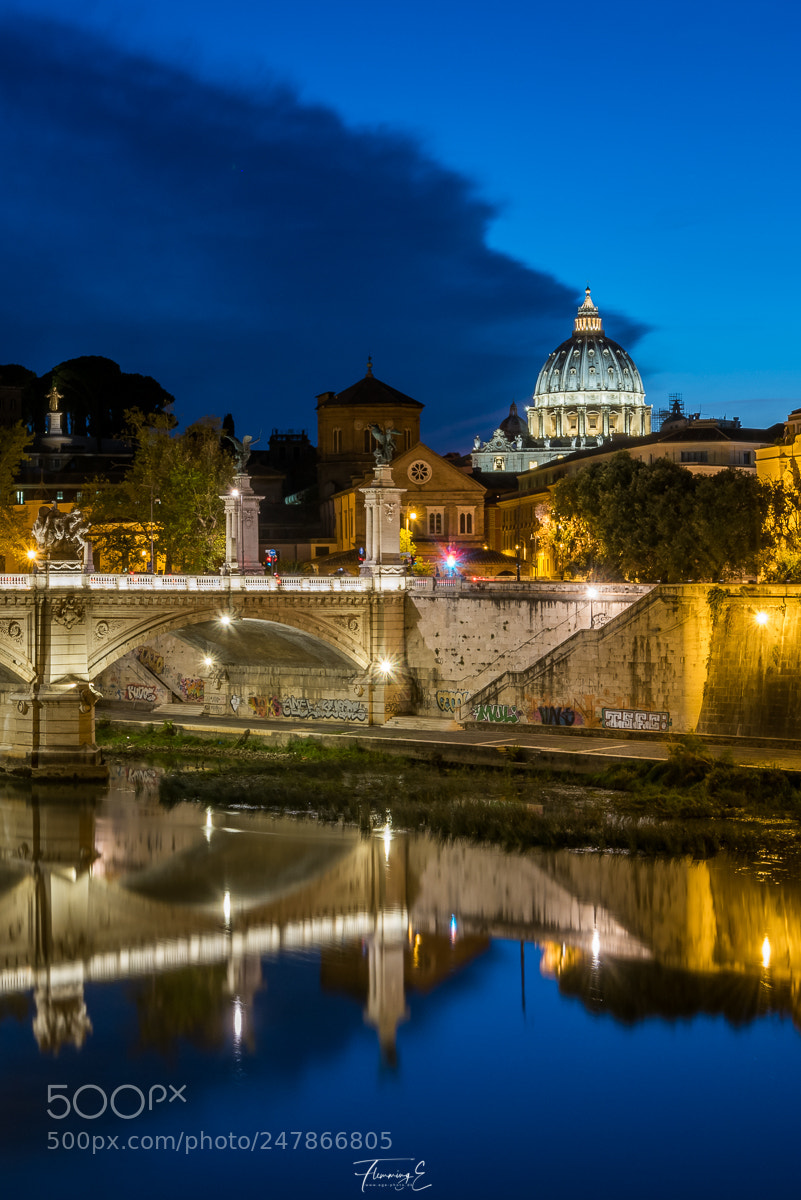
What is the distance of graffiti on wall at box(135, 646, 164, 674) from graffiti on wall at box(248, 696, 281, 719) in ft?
16.0

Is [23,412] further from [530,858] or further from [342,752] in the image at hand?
[530,858]

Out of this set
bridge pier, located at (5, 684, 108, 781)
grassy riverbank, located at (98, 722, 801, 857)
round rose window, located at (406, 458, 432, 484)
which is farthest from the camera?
round rose window, located at (406, 458, 432, 484)

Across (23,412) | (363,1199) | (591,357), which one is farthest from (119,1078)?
(591,357)

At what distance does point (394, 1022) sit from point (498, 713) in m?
20.1

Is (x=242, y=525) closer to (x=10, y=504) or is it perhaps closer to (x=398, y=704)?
(x=398, y=704)

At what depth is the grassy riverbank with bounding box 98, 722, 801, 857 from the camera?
1177 inches

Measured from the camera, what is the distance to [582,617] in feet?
135

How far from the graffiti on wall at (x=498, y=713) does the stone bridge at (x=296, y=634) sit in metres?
0.85

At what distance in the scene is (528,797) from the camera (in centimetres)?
3375

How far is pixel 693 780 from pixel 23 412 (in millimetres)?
70674

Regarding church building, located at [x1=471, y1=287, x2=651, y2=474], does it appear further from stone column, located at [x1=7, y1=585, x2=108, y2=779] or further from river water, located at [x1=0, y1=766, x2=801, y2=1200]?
river water, located at [x1=0, y1=766, x2=801, y2=1200]

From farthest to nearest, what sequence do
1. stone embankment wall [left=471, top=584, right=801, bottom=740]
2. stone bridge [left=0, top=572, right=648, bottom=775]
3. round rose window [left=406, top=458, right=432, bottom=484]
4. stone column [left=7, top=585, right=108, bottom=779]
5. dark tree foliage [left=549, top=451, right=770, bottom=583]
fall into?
round rose window [left=406, top=458, right=432, bottom=484], dark tree foliage [left=549, top=451, right=770, bottom=583], stone bridge [left=0, top=572, right=648, bottom=775], stone column [left=7, top=585, right=108, bottom=779], stone embankment wall [left=471, top=584, right=801, bottom=740]

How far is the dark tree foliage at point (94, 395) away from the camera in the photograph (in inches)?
3738
